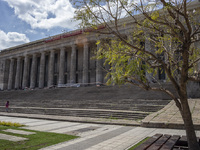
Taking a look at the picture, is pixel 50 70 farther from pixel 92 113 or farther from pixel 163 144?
pixel 163 144

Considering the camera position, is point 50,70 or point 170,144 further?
point 50,70

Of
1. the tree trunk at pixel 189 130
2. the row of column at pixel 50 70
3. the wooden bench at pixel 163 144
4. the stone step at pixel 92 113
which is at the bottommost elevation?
the stone step at pixel 92 113

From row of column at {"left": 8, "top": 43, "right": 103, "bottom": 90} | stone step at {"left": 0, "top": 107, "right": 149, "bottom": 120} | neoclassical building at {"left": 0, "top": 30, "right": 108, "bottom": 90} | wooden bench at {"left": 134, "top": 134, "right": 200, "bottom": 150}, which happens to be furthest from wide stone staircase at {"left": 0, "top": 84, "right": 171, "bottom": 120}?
neoclassical building at {"left": 0, "top": 30, "right": 108, "bottom": 90}

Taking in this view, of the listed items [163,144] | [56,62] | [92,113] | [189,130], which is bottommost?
[92,113]

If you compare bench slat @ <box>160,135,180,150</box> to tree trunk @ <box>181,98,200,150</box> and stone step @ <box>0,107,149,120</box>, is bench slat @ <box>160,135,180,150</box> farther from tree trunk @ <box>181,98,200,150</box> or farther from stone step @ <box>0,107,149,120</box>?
stone step @ <box>0,107,149,120</box>

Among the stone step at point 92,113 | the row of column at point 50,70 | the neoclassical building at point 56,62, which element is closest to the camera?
the stone step at point 92,113

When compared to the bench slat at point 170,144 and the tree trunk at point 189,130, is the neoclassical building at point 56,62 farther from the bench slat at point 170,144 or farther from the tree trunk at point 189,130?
the tree trunk at point 189,130

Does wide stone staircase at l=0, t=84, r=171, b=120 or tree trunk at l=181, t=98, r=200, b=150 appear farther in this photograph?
wide stone staircase at l=0, t=84, r=171, b=120

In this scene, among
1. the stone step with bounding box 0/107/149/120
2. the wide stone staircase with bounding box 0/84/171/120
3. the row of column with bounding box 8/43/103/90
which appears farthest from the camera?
the row of column with bounding box 8/43/103/90

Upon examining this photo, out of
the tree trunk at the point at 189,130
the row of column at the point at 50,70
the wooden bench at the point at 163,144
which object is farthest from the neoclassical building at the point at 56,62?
the tree trunk at the point at 189,130

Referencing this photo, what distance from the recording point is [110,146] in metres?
6.45

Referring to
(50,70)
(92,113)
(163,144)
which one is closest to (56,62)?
(50,70)

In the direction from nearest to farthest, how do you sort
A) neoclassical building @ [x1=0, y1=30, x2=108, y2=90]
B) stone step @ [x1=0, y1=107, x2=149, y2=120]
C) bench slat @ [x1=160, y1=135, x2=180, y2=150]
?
bench slat @ [x1=160, y1=135, x2=180, y2=150], stone step @ [x1=0, y1=107, x2=149, y2=120], neoclassical building @ [x1=0, y1=30, x2=108, y2=90]

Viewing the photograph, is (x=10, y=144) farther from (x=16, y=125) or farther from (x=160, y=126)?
(x=160, y=126)
